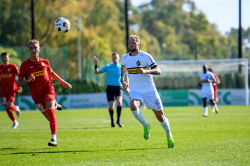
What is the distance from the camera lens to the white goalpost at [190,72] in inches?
1051

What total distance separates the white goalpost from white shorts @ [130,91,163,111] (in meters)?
19.7

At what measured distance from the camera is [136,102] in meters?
7.14

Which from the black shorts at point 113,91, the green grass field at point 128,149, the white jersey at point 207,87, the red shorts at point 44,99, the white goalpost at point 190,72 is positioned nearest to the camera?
the green grass field at point 128,149

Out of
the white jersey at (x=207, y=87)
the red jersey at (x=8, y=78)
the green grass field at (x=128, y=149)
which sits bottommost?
the green grass field at (x=128, y=149)

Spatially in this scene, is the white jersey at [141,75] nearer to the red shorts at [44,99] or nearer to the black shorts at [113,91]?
the red shorts at [44,99]

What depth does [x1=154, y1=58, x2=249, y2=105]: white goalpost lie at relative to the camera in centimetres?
2670

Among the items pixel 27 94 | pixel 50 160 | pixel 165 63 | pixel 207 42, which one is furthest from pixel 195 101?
pixel 207 42

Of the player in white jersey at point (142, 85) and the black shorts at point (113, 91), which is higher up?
the player in white jersey at point (142, 85)

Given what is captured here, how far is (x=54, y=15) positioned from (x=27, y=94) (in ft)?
55.8

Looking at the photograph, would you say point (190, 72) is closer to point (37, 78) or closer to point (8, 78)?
point (8, 78)

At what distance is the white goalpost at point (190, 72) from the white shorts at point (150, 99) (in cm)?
1971

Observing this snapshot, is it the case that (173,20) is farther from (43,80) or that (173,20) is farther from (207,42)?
(43,80)

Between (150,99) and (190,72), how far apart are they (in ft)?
70.3

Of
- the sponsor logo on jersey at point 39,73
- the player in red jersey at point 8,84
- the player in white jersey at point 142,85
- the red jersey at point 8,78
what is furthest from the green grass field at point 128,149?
the red jersey at point 8,78
